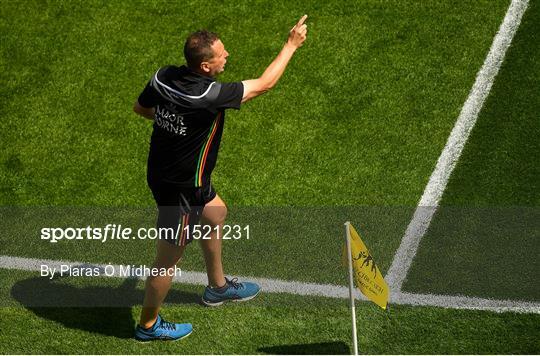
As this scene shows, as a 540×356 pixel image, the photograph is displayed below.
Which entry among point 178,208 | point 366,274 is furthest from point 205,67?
point 366,274

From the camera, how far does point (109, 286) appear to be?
321 inches

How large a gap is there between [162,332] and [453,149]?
3308 millimetres

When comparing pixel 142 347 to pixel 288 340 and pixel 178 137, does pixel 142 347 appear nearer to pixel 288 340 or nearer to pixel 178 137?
pixel 288 340

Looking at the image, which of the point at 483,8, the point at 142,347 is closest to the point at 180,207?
the point at 142,347

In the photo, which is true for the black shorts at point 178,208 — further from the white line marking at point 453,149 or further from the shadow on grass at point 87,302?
the white line marking at point 453,149

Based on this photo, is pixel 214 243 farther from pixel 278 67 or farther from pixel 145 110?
pixel 278 67

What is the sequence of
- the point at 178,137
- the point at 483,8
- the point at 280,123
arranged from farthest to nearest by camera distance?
1. the point at 483,8
2. the point at 280,123
3. the point at 178,137

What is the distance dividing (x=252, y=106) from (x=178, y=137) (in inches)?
117

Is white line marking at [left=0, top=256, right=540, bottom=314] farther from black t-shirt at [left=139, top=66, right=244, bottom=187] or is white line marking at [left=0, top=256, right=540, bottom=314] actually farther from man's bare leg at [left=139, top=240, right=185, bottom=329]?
black t-shirt at [left=139, top=66, right=244, bottom=187]

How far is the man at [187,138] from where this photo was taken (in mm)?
6664

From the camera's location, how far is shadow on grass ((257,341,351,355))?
743cm

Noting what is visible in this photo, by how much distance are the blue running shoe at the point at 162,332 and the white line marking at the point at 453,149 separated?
1.65 metres

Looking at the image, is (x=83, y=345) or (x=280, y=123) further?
(x=280, y=123)

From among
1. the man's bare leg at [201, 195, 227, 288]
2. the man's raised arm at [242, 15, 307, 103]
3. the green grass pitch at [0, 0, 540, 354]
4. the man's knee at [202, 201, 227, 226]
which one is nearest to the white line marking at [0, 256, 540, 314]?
the green grass pitch at [0, 0, 540, 354]
